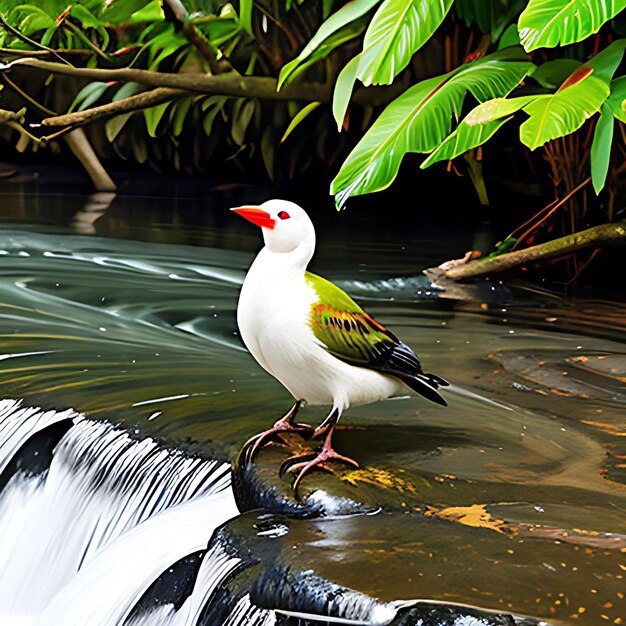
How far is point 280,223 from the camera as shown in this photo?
170 cm

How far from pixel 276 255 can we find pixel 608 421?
2.70 ft

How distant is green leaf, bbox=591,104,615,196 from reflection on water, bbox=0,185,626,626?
420mm

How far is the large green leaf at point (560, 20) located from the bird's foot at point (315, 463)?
5.03ft

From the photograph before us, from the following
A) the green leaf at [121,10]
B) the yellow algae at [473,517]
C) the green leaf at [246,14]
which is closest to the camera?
the yellow algae at [473,517]

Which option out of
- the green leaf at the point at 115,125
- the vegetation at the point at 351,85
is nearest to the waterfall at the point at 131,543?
the vegetation at the point at 351,85

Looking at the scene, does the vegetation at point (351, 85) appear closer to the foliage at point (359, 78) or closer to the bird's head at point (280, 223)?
the foliage at point (359, 78)

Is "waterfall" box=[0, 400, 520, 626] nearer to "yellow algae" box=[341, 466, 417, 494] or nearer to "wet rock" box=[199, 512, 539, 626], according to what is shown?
"wet rock" box=[199, 512, 539, 626]

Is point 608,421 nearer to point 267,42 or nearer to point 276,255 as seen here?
point 276,255

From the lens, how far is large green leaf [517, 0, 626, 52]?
287 cm

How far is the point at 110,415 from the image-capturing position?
223cm

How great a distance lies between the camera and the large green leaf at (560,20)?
2867mm

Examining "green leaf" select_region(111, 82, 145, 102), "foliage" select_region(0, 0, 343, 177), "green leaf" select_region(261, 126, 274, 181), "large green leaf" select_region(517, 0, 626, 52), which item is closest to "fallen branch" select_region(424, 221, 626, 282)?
"large green leaf" select_region(517, 0, 626, 52)

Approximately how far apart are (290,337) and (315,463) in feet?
0.62

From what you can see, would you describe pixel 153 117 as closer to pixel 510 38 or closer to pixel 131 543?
pixel 510 38
